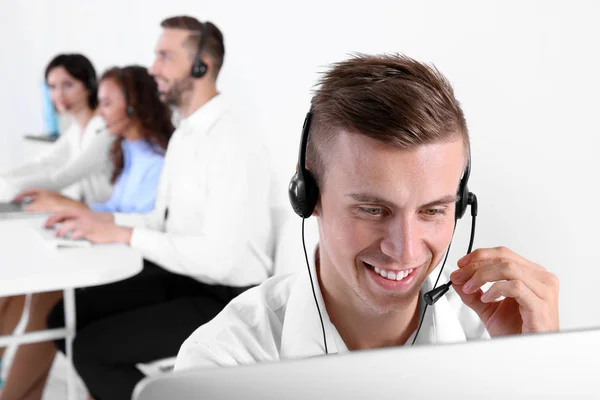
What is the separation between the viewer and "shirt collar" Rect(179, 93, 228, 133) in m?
1.62

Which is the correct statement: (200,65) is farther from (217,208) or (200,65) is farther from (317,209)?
(317,209)

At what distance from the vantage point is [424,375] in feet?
1.10

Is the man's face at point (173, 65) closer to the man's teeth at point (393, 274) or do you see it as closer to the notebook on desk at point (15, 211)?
the notebook on desk at point (15, 211)

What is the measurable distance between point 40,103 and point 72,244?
1263 millimetres

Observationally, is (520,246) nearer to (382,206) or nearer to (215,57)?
(382,206)

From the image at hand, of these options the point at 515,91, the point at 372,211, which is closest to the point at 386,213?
the point at 372,211

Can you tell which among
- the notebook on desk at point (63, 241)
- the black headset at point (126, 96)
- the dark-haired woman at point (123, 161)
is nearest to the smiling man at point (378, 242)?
the notebook on desk at point (63, 241)

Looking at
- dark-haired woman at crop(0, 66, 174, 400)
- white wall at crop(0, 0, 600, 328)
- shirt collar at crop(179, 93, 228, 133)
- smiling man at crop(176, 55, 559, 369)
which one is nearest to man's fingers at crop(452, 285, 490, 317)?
smiling man at crop(176, 55, 559, 369)

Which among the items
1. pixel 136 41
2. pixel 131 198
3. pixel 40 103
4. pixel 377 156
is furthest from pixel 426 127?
pixel 40 103

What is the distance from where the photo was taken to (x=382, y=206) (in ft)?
2.31

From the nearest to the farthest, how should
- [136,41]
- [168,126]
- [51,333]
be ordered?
[51,333], [168,126], [136,41]

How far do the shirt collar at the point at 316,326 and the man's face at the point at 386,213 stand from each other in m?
0.04

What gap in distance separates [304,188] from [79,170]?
1624 millimetres

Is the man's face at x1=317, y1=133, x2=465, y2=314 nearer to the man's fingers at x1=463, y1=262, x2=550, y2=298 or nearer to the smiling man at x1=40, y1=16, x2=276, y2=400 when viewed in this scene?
the man's fingers at x1=463, y1=262, x2=550, y2=298
